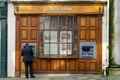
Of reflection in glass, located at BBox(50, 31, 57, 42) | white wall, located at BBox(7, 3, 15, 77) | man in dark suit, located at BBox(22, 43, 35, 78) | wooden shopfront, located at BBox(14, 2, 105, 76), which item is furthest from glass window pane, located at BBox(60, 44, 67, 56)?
white wall, located at BBox(7, 3, 15, 77)

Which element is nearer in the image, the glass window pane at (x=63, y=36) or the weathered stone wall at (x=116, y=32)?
the weathered stone wall at (x=116, y=32)

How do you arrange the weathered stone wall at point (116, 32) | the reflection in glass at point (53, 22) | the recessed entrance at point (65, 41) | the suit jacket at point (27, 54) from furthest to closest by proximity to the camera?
the reflection in glass at point (53, 22) → the recessed entrance at point (65, 41) → the weathered stone wall at point (116, 32) → the suit jacket at point (27, 54)

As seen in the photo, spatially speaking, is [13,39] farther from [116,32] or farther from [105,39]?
[116,32]

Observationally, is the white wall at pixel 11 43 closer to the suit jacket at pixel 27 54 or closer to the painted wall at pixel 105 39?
the suit jacket at pixel 27 54

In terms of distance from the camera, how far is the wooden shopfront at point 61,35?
663 inches

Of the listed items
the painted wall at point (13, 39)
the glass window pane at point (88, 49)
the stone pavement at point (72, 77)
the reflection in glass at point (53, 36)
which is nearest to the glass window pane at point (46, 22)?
the reflection in glass at point (53, 36)

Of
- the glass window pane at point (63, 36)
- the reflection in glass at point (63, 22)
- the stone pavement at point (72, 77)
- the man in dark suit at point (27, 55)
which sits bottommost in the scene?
the stone pavement at point (72, 77)

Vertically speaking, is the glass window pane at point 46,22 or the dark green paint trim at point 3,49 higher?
the glass window pane at point 46,22

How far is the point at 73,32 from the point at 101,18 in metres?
1.48

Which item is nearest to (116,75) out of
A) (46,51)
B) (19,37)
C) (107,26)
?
(107,26)

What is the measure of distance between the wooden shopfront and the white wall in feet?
0.65

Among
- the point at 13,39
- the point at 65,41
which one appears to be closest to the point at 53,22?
the point at 65,41

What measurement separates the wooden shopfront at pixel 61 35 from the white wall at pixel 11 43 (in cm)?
20

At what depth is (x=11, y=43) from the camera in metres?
17.0
